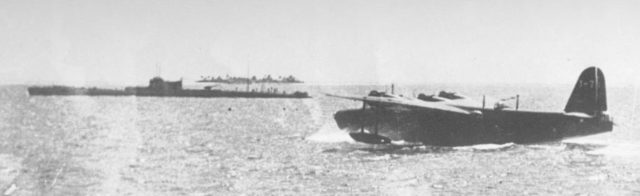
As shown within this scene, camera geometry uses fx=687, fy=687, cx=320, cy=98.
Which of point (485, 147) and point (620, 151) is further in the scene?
point (485, 147)

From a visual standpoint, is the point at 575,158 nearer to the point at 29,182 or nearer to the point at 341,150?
the point at 341,150

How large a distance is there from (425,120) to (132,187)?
2644 centimetres

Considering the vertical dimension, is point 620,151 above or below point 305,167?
above

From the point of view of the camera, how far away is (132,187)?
3180cm

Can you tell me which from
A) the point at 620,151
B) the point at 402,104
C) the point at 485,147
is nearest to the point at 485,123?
the point at 485,147

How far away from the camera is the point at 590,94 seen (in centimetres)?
5341

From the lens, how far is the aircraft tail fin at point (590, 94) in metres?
52.7

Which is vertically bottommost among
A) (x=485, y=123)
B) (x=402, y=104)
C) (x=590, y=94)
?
(x=485, y=123)

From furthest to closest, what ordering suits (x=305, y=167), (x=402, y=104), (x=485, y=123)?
(x=485, y=123) < (x=402, y=104) < (x=305, y=167)

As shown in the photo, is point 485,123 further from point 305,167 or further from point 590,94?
point 305,167

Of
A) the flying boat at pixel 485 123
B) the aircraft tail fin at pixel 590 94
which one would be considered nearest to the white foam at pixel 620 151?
the flying boat at pixel 485 123

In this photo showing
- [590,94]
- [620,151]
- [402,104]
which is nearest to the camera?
[620,151]

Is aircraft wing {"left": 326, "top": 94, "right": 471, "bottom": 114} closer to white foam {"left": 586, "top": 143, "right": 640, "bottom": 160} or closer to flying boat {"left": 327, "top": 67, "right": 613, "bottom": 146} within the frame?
flying boat {"left": 327, "top": 67, "right": 613, "bottom": 146}

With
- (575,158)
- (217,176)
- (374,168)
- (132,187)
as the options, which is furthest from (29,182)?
(575,158)
